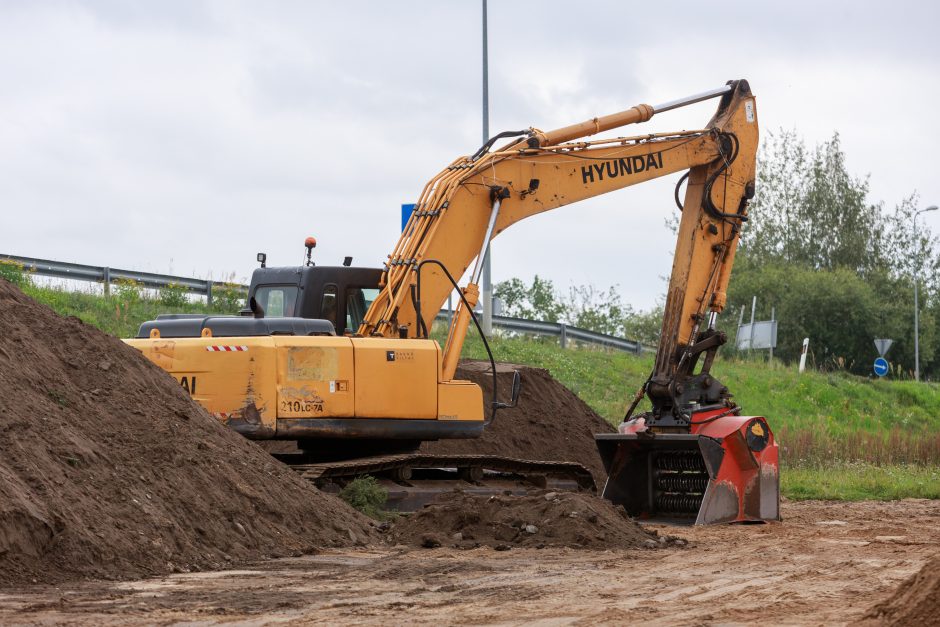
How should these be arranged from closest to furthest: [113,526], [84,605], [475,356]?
[84,605]
[113,526]
[475,356]

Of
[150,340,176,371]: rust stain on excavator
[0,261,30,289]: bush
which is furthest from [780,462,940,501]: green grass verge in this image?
[0,261,30,289]: bush

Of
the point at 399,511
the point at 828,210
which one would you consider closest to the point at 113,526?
the point at 399,511

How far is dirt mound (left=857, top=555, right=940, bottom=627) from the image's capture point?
18.4 ft

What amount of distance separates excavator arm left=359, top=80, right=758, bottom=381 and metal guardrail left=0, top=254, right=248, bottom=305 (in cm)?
1154

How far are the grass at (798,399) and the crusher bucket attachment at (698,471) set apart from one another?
4503 mm

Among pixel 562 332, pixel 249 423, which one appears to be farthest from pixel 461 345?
pixel 562 332

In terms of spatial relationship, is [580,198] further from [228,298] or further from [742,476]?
[228,298]

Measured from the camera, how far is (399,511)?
1237cm

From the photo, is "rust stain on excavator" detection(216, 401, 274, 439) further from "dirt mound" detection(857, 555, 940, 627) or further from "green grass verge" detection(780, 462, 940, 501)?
"green grass verge" detection(780, 462, 940, 501)

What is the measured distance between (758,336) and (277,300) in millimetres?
22723

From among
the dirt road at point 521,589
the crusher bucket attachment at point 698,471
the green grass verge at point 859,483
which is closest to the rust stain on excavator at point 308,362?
the dirt road at point 521,589

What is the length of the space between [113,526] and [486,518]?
3250 mm

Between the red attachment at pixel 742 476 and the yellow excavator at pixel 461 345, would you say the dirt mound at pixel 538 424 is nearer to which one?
the yellow excavator at pixel 461 345

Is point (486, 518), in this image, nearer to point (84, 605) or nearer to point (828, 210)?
point (84, 605)
